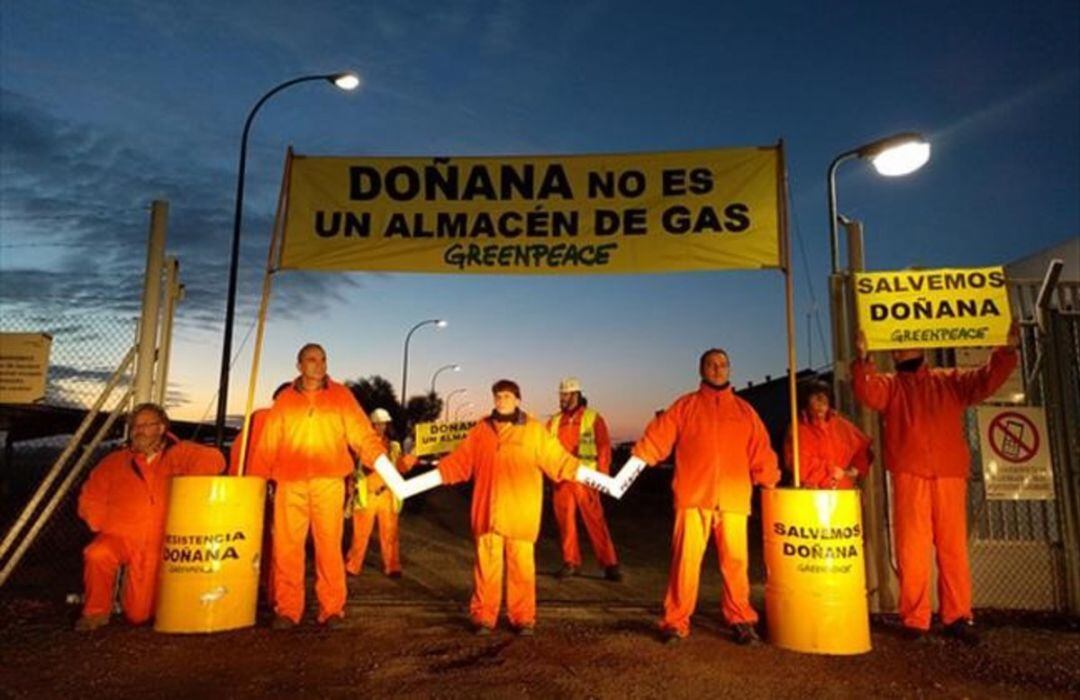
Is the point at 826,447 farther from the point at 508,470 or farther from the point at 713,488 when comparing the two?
the point at 508,470

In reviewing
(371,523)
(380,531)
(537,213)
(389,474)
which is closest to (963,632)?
(389,474)

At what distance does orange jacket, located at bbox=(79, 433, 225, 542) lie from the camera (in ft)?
20.0

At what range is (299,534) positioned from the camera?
5.91 meters

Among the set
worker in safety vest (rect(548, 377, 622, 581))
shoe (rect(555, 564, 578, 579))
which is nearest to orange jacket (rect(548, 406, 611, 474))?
worker in safety vest (rect(548, 377, 622, 581))

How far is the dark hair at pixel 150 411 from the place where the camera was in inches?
252

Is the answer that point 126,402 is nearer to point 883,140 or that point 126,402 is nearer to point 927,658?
point 927,658

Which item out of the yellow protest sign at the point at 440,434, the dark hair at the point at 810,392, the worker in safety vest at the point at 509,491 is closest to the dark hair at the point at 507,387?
the worker in safety vest at the point at 509,491

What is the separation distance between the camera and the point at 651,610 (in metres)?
6.78

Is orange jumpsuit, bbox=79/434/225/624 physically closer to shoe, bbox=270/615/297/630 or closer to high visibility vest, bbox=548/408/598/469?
shoe, bbox=270/615/297/630

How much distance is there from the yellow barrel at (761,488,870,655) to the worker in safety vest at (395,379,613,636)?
4.48ft

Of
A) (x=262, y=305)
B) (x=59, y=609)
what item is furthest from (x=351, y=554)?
(x=262, y=305)

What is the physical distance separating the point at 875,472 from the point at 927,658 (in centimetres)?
178

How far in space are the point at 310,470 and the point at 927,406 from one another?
477cm

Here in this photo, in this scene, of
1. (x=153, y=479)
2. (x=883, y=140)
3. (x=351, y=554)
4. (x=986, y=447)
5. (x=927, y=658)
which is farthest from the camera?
(x=351, y=554)
